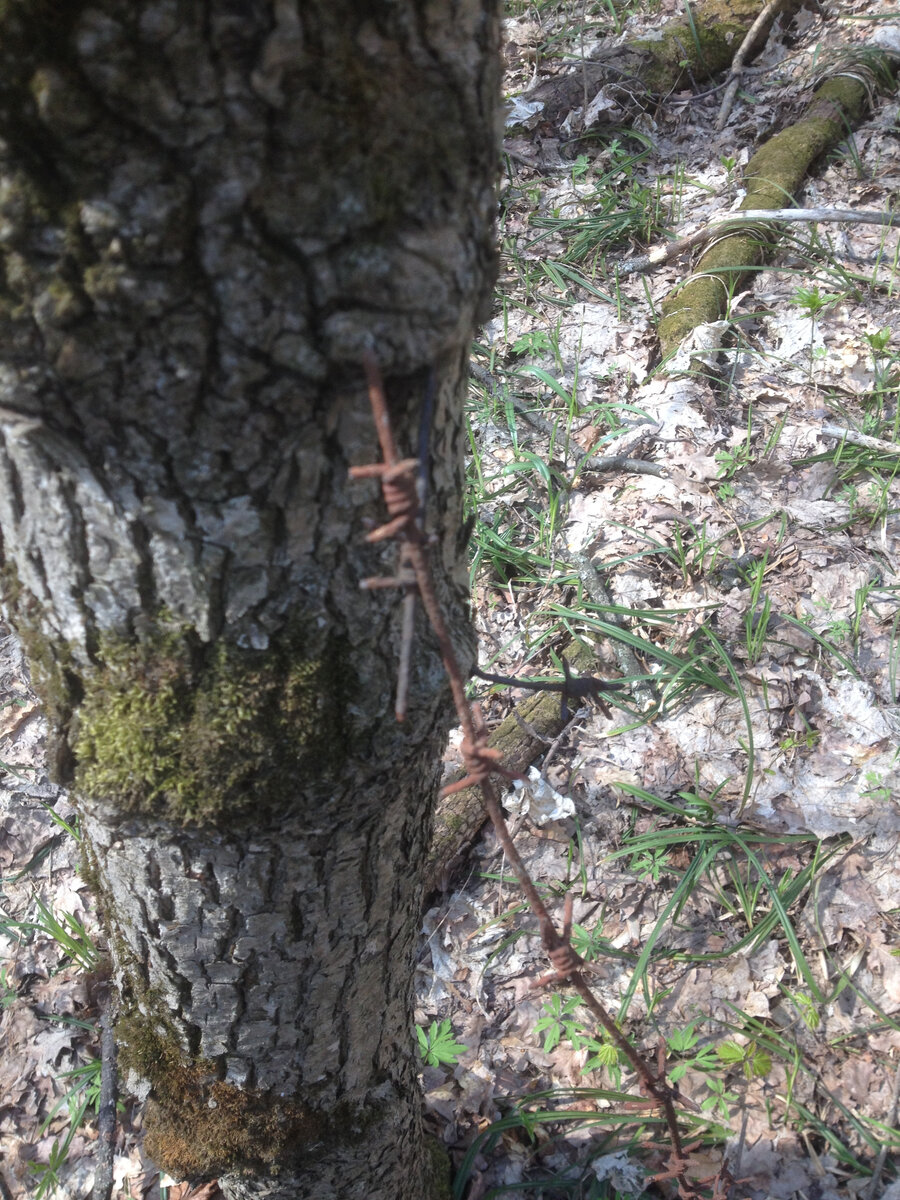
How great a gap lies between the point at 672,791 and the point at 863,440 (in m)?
1.69

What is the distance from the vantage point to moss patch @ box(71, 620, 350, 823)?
2.97 ft

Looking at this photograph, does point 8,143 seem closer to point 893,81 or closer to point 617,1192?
point 617,1192

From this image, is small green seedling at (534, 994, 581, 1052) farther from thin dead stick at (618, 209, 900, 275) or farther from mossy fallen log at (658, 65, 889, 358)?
thin dead stick at (618, 209, 900, 275)

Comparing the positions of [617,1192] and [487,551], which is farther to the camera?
[487,551]

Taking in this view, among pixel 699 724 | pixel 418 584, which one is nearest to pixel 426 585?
pixel 418 584

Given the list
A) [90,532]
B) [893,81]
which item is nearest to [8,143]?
[90,532]

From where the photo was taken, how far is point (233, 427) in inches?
29.7

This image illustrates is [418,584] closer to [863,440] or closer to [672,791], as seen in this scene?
[672,791]

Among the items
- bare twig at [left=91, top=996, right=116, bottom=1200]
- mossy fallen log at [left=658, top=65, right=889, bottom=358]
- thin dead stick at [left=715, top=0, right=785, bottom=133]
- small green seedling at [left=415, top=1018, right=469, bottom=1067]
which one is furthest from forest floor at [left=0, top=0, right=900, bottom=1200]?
thin dead stick at [left=715, top=0, right=785, bottom=133]

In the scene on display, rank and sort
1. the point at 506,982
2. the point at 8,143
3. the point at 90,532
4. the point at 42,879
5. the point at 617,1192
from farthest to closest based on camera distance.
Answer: the point at 42,879 < the point at 506,982 < the point at 617,1192 < the point at 90,532 < the point at 8,143

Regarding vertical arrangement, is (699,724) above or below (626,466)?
below

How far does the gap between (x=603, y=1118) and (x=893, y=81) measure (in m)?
5.52

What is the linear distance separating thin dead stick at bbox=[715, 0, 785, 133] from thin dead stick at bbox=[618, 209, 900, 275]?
1.20 meters

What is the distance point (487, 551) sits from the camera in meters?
3.11
